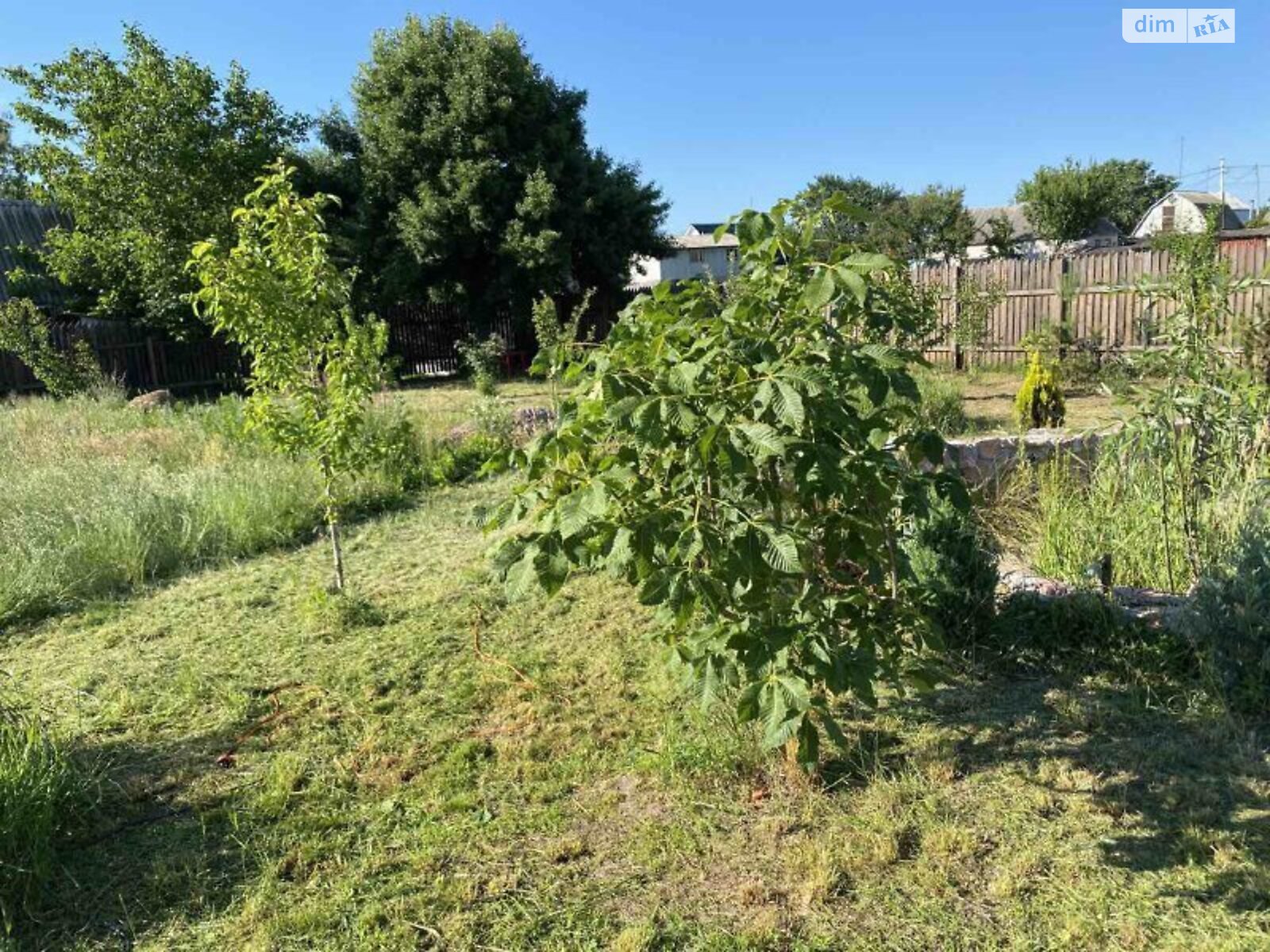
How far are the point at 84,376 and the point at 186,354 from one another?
3.96 m

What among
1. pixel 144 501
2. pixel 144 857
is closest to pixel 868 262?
pixel 144 857

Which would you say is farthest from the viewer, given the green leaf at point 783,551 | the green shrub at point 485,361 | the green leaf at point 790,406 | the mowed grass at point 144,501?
the green shrub at point 485,361

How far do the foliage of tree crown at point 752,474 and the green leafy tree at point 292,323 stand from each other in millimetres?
2532

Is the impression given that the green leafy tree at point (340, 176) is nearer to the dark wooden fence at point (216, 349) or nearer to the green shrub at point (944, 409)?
the dark wooden fence at point (216, 349)

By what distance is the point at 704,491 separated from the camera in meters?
2.25

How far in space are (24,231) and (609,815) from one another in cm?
2232

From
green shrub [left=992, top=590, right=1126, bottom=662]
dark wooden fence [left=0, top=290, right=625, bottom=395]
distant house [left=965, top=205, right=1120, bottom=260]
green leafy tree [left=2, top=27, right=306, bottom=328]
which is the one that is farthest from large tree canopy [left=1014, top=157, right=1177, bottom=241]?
green shrub [left=992, top=590, right=1126, bottom=662]

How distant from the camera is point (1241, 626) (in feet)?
9.36

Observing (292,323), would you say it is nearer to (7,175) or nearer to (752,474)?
(752,474)

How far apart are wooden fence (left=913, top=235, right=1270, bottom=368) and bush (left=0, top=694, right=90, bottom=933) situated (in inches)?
399

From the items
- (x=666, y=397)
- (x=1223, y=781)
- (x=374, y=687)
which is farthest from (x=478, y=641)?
(x=1223, y=781)

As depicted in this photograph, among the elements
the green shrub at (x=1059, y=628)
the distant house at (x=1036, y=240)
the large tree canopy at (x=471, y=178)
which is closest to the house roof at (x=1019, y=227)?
the distant house at (x=1036, y=240)

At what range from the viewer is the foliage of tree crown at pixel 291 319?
423 centimetres

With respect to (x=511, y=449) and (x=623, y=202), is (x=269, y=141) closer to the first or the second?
(x=623, y=202)
